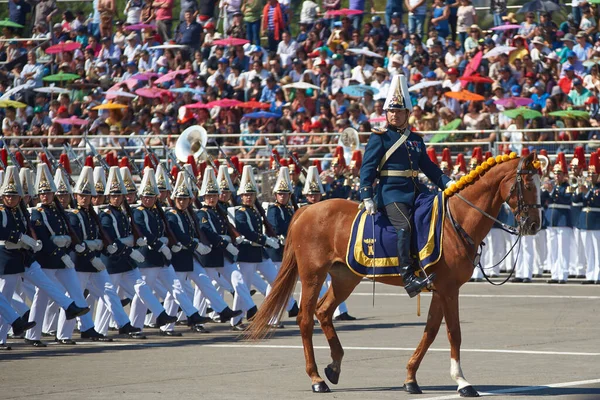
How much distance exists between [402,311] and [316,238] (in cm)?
674

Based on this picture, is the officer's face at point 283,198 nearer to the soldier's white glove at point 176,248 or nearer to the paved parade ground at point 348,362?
the paved parade ground at point 348,362

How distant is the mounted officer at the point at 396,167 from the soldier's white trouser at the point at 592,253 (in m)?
11.8

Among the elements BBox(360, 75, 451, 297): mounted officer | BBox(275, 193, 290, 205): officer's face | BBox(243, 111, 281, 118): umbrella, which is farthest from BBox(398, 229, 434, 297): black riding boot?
BBox(243, 111, 281, 118): umbrella

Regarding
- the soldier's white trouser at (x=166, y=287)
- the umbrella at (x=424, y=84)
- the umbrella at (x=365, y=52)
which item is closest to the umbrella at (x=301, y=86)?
the umbrella at (x=365, y=52)

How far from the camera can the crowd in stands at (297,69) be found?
25094 millimetres

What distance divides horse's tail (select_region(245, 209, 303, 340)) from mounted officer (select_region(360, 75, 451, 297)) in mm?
1136

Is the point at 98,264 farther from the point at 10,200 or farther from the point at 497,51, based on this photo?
the point at 497,51

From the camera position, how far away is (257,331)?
11859 mm

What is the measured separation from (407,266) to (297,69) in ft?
57.8

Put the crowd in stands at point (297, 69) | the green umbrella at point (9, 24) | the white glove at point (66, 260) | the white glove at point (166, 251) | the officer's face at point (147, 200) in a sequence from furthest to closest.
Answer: the green umbrella at point (9, 24)
the crowd in stands at point (297, 69)
the officer's face at point (147, 200)
the white glove at point (166, 251)
the white glove at point (66, 260)

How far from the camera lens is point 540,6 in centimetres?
2722

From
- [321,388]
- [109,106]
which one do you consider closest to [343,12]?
[109,106]

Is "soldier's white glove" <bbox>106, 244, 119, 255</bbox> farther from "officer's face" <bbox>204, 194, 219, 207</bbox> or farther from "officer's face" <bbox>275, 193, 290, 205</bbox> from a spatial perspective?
"officer's face" <bbox>275, 193, 290, 205</bbox>

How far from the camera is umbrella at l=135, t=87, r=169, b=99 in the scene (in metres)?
28.9
